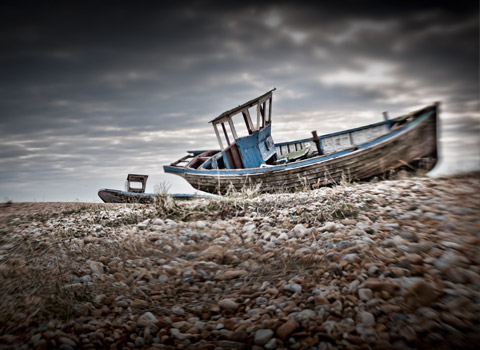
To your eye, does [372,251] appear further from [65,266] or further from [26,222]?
[26,222]

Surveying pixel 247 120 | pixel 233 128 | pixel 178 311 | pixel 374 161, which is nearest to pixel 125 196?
pixel 233 128

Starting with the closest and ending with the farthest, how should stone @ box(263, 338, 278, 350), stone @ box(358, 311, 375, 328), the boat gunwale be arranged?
stone @ box(263, 338, 278, 350) → stone @ box(358, 311, 375, 328) → the boat gunwale

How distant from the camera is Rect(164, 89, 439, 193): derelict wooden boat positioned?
7.77 meters

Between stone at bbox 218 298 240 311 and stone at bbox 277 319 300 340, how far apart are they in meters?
0.51

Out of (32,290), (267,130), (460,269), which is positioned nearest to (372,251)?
(460,269)

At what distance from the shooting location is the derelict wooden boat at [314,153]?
7770mm

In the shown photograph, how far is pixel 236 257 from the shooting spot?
3.26 m

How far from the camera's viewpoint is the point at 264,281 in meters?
2.67

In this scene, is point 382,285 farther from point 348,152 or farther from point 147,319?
point 348,152

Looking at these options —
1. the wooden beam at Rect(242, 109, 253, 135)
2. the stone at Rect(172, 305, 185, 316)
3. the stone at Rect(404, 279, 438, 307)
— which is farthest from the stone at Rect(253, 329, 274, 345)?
the wooden beam at Rect(242, 109, 253, 135)

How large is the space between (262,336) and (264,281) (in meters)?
0.82

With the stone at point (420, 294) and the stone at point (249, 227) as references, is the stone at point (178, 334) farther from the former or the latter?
the stone at point (249, 227)

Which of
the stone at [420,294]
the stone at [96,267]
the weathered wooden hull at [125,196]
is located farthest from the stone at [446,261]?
the weathered wooden hull at [125,196]

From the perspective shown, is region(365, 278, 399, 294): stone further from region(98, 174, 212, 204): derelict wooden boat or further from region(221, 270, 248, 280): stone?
region(98, 174, 212, 204): derelict wooden boat
